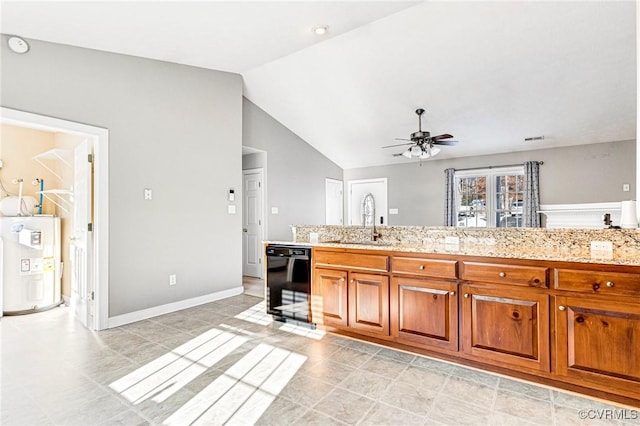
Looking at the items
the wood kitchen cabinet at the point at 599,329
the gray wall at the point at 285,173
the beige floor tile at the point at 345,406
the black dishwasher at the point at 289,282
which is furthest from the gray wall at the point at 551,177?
the beige floor tile at the point at 345,406

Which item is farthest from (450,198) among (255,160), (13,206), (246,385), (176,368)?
(13,206)

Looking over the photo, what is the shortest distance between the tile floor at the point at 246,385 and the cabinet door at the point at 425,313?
19 cm

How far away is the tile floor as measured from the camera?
187 centimetres

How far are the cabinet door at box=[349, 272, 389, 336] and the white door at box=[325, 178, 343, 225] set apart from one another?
4881mm

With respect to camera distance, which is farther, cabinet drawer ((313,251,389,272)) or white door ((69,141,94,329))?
white door ((69,141,94,329))

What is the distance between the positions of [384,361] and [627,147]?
6474 mm

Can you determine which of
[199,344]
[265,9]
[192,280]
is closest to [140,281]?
[192,280]

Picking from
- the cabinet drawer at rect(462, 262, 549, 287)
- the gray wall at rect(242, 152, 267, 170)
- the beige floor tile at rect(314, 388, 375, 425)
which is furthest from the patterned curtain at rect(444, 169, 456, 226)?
the beige floor tile at rect(314, 388, 375, 425)

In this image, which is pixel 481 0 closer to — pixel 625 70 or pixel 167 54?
pixel 625 70

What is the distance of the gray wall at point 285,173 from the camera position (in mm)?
5867

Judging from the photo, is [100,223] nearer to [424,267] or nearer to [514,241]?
[424,267]

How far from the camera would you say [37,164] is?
14.3 ft

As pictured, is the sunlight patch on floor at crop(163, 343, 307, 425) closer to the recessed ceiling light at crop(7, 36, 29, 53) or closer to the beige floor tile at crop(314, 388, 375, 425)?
the beige floor tile at crop(314, 388, 375, 425)

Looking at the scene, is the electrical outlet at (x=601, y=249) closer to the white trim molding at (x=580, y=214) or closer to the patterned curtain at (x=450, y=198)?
the white trim molding at (x=580, y=214)
